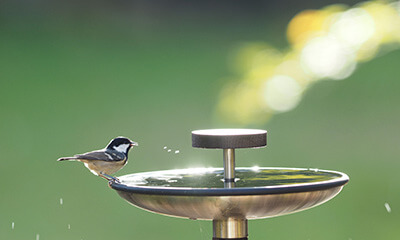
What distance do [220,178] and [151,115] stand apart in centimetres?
260

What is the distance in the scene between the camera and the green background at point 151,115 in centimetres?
486

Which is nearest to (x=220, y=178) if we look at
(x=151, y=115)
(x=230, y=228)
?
(x=230, y=228)

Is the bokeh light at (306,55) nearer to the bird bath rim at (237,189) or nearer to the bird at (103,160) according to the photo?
the bird at (103,160)

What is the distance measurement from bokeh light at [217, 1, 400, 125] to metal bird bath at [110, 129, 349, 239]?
2.67 m

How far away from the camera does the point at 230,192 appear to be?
6.51 ft

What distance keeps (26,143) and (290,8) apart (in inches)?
86.8

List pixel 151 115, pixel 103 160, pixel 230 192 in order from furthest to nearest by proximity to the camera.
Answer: pixel 151 115
pixel 103 160
pixel 230 192

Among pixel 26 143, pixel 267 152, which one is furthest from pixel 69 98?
pixel 267 152

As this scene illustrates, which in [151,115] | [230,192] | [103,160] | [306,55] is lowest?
[230,192]

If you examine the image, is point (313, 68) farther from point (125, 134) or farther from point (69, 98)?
point (69, 98)

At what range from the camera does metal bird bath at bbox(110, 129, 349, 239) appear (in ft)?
6.59

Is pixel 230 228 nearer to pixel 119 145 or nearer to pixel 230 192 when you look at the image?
pixel 230 192

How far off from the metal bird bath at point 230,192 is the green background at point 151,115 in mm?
2389

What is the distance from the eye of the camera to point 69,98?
5.14 metres
